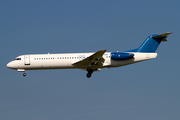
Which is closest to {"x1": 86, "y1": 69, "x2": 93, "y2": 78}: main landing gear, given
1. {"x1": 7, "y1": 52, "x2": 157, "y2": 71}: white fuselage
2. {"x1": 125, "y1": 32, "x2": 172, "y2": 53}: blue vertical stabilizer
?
{"x1": 7, "y1": 52, "x2": 157, "y2": 71}: white fuselage

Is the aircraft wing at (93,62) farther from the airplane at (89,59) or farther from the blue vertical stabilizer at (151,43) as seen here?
the blue vertical stabilizer at (151,43)

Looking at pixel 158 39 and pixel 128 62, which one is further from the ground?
pixel 158 39

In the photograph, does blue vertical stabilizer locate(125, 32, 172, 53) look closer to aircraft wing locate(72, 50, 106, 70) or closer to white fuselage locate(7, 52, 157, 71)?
white fuselage locate(7, 52, 157, 71)

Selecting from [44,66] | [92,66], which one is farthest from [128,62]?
[44,66]

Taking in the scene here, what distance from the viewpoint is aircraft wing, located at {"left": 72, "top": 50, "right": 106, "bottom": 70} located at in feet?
151

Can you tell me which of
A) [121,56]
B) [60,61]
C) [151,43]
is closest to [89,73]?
[60,61]

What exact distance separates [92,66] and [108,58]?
2.46 m

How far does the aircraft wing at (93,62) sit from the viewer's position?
45909 mm

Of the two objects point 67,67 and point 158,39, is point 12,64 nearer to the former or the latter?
point 67,67

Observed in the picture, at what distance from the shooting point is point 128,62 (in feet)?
156

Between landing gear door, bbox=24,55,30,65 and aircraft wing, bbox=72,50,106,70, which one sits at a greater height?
landing gear door, bbox=24,55,30,65

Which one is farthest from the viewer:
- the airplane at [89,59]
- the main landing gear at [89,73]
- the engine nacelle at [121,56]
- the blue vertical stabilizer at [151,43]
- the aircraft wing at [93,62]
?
the main landing gear at [89,73]

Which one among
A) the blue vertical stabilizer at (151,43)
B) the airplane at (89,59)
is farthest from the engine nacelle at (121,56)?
the blue vertical stabilizer at (151,43)

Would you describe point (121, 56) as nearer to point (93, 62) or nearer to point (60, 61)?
point (93, 62)
